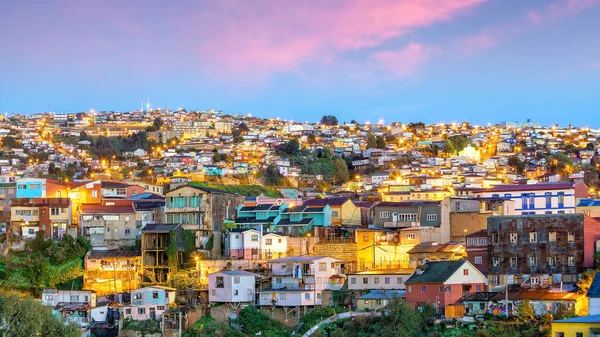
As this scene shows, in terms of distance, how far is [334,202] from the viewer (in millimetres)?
48750

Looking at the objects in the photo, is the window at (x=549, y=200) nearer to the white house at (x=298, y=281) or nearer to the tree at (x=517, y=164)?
the white house at (x=298, y=281)

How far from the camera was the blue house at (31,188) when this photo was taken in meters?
53.0

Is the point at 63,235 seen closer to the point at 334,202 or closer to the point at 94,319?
the point at 94,319

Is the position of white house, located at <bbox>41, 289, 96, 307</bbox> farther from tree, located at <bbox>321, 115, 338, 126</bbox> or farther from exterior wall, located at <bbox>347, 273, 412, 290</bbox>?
tree, located at <bbox>321, 115, 338, 126</bbox>

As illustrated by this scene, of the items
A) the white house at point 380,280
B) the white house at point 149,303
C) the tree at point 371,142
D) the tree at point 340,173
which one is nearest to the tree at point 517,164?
the tree at point 340,173

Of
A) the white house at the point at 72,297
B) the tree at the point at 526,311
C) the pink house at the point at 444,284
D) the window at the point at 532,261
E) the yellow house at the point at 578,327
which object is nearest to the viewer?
the yellow house at the point at 578,327

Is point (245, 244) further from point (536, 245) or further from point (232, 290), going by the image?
point (536, 245)

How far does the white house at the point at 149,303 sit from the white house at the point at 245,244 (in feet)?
15.1

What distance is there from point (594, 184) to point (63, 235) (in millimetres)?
39165

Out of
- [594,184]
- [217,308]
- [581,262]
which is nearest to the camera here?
[581,262]

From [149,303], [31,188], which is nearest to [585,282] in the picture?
[149,303]

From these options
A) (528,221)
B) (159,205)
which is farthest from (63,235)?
(528,221)

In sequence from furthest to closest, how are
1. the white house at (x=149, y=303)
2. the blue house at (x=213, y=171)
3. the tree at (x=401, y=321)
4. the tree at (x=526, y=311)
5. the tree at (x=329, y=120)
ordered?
the tree at (x=329, y=120), the blue house at (x=213, y=171), the white house at (x=149, y=303), the tree at (x=401, y=321), the tree at (x=526, y=311)

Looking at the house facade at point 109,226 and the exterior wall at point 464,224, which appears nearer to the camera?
the exterior wall at point 464,224
